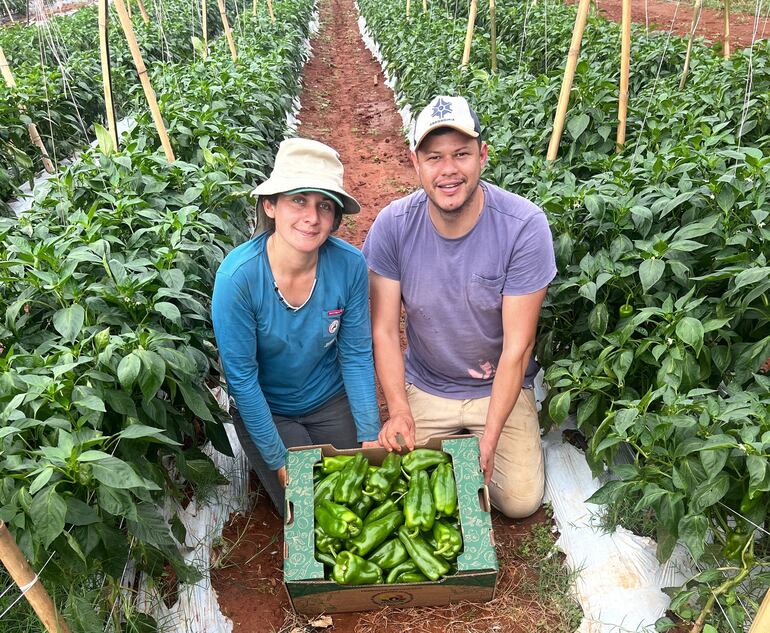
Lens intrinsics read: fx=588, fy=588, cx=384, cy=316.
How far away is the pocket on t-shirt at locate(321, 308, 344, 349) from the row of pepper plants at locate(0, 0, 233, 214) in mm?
2277

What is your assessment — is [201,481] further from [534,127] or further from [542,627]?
[534,127]

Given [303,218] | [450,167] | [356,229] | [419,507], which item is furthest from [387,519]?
[356,229]

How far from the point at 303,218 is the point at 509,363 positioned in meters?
1.22

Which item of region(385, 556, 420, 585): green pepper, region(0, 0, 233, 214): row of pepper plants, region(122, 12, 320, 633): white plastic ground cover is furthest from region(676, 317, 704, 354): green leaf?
region(0, 0, 233, 214): row of pepper plants

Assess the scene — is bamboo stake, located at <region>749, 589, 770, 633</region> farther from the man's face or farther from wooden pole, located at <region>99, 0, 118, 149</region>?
wooden pole, located at <region>99, 0, 118, 149</region>

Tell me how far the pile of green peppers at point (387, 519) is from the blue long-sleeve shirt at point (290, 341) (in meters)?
0.40

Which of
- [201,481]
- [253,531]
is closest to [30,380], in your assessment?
[201,481]

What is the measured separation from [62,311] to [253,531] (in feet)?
4.91

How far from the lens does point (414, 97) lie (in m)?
7.97

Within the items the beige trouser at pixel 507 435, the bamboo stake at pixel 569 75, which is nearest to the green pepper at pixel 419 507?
the beige trouser at pixel 507 435

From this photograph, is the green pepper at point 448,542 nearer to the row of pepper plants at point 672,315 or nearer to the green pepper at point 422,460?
the green pepper at point 422,460

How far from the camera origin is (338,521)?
2.48m

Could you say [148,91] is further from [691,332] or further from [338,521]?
[691,332]

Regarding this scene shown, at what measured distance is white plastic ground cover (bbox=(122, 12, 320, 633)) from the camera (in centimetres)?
249
